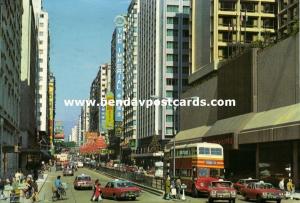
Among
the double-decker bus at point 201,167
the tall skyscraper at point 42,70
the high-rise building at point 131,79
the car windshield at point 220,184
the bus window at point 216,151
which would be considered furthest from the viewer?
the tall skyscraper at point 42,70

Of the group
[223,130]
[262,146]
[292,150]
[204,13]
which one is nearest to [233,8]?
[204,13]

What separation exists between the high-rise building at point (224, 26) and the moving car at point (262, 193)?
5583 centimetres


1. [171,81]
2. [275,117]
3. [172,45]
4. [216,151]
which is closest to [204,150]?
[216,151]

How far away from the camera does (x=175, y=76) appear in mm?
140125

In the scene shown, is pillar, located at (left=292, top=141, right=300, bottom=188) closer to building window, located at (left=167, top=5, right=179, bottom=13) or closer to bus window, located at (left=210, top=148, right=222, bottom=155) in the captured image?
bus window, located at (left=210, top=148, right=222, bottom=155)

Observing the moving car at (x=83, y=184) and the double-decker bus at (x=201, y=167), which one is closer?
the double-decker bus at (x=201, y=167)

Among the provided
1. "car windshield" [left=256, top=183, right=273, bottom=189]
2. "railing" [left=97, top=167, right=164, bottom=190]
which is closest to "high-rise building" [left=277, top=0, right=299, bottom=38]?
"railing" [left=97, top=167, right=164, bottom=190]

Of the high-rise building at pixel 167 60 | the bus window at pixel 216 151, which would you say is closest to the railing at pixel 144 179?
the bus window at pixel 216 151

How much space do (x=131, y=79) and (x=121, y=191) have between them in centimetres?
14389

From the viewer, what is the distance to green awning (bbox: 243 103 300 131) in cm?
5703

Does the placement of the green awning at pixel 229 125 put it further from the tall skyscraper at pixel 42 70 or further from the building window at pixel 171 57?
the tall skyscraper at pixel 42 70

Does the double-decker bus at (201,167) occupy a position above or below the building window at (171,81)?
below

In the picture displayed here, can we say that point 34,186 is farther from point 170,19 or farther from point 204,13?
point 170,19

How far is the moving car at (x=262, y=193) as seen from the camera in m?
38.3
